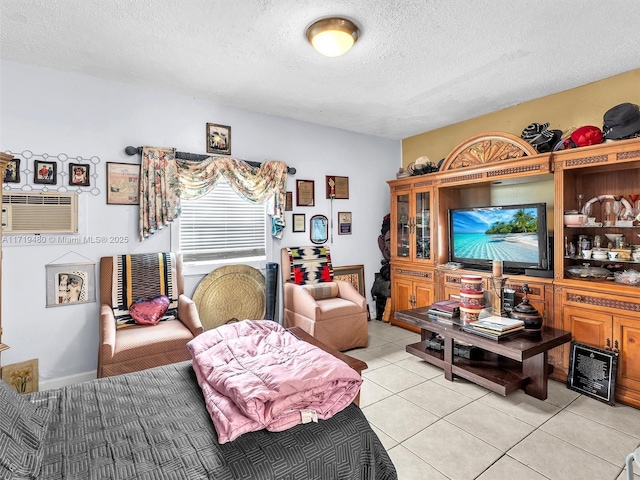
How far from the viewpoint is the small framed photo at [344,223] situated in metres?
4.64

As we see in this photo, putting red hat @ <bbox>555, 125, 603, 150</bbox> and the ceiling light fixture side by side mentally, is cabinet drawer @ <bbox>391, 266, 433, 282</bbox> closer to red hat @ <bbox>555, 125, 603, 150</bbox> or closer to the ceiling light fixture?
red hat @ <bbox>555, 125, 603, 150</bbox>

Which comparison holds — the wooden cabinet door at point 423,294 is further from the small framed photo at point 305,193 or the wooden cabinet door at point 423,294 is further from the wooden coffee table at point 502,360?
the small framed photo at point 305,193

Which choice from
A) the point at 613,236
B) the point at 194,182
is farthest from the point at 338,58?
the point at 613,236

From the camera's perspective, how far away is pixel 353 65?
2.79m

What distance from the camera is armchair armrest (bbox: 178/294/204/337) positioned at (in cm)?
289

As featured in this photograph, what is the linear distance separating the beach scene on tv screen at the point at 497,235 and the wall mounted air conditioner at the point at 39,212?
3.81 m

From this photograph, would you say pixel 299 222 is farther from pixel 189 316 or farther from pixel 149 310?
pixel 149 310

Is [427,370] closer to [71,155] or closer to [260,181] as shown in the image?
[260,181]

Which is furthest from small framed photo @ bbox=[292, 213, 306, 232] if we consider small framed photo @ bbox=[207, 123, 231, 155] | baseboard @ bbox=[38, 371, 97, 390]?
baseboard @ bbox=[38, 371, 97, 390]

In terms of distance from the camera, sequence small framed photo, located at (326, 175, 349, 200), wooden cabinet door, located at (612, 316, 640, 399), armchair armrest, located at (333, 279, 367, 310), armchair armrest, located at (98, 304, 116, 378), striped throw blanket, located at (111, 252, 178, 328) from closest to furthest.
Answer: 1. armchair armrest, located at (98, 304, 116, 378)
2. wooden cabinet door, located at (612, 316, 640, 399)
3. striped throw blanket, located at (111, 252, 178, 328)
4. armchair armrest, located at (333, 279, 367, 310)
5. small framed photo, located at (326, 175, 349, 200)

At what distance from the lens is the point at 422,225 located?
4.30 meters

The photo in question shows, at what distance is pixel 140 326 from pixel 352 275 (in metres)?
2.64

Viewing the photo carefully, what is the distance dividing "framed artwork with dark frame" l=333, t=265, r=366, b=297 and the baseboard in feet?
9.07

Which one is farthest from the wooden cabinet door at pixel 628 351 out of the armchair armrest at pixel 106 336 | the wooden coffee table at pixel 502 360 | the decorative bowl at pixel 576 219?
the armchair armrest at pixel 106 336
